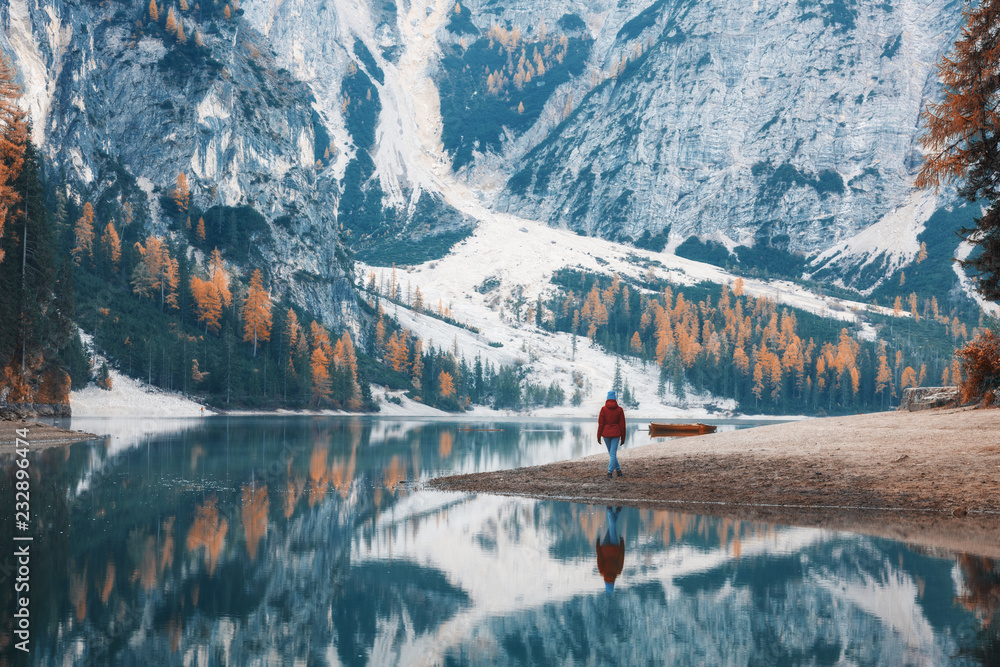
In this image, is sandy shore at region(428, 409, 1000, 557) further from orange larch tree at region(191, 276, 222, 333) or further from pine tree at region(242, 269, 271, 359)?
orange larch tree at region(191, 276, 222, 333)

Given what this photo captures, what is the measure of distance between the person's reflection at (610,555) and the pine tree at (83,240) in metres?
131

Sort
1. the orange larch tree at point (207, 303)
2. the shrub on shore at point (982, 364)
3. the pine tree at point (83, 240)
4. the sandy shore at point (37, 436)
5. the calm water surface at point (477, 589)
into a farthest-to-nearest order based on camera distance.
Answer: the orange larch tree at point (207, 303), the pine tree at point (83, 240), the sandy shore at point (37, 436), the shrub on shore at point (982, 364), the calm water surface at point (477, 589)

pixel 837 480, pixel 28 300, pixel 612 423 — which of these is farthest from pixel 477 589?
pixel 28 300

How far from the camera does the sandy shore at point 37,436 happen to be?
151ft

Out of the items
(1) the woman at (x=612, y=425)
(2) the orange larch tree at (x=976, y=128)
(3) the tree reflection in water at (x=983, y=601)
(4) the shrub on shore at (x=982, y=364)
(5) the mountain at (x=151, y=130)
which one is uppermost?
(5) the mountain at (x=151, y=130)

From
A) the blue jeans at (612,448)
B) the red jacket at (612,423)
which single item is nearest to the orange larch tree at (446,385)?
the blue jeans at (612,448)

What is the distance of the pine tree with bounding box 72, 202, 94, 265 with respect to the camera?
130 meters

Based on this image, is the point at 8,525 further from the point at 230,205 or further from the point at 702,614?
the point at 230,205

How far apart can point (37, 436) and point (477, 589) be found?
4570 centimetres

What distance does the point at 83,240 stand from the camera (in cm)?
13288

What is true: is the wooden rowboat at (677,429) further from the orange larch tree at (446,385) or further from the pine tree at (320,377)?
the orange larch tree at (446,385)

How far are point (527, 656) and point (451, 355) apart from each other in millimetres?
185225

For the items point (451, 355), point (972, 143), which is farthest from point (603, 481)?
point (451, 355)

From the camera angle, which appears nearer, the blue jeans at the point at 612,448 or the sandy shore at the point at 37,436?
the blue jeans at the point at 612,448
